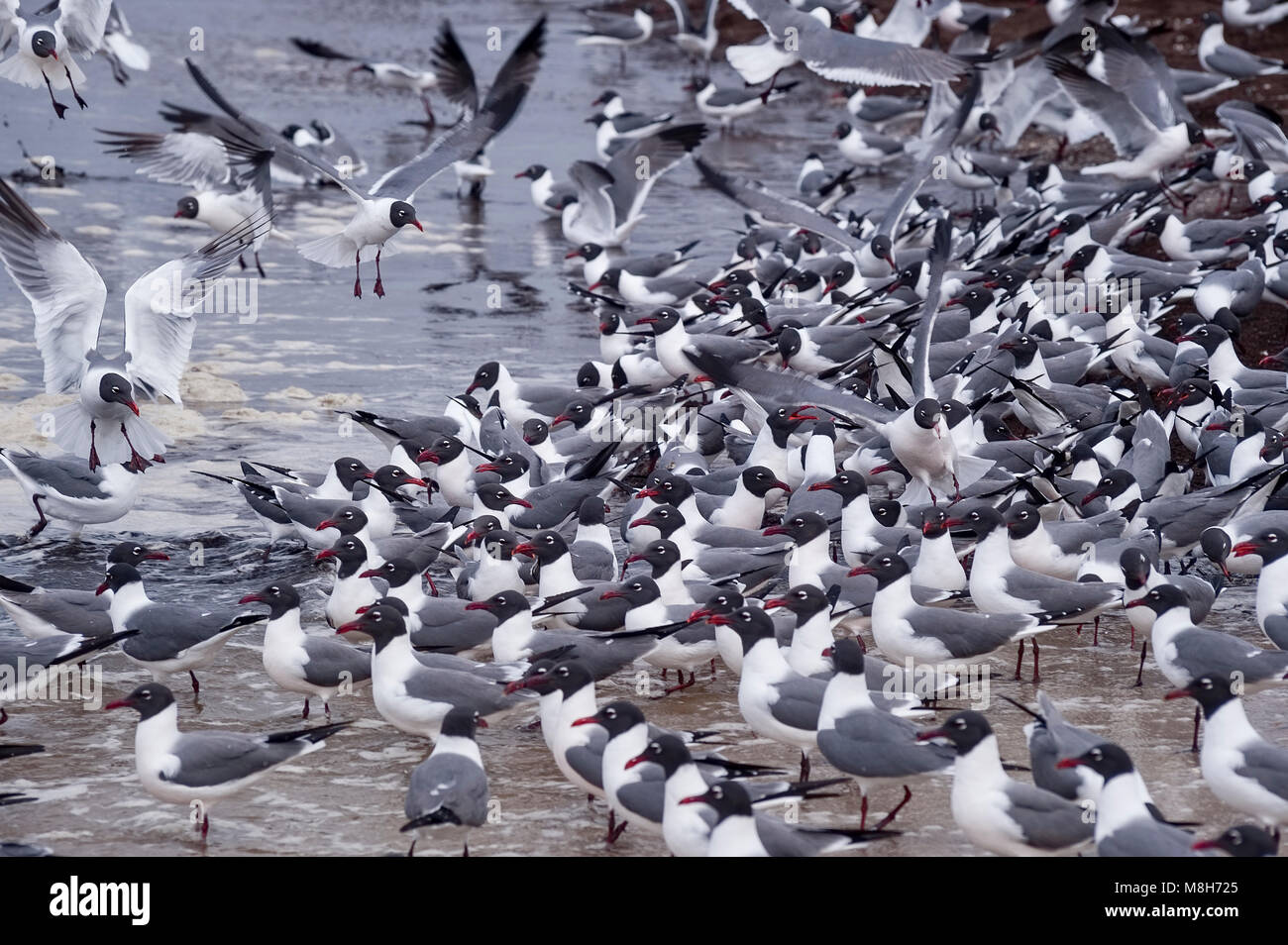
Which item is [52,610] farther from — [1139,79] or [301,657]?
[1139,79]

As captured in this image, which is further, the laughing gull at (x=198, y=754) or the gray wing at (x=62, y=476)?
the gray wing at (x=62, y=476)

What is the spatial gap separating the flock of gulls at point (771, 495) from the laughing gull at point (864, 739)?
1cm

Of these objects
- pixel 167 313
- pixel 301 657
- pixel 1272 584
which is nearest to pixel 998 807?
pixel 1272 584

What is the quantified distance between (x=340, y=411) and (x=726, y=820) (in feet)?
20.9

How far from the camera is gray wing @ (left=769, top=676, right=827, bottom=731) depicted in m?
6.88

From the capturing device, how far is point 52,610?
7.92m

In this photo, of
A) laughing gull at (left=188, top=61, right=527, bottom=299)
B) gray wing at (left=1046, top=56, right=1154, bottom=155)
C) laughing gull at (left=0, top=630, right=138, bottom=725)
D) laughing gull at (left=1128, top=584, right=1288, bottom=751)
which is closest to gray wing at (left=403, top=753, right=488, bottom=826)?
laughing gull at (left=0, top=630, right=138, bottom=725)

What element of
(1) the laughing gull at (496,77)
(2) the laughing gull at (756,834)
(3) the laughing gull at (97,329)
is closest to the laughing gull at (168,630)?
(3) the laughing gull at (97,329)

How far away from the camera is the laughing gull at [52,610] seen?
25.7 ft

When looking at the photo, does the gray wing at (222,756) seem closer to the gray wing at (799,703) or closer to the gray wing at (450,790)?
the gray wing at (450,790)

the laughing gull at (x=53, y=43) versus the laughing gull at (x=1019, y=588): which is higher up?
the laughing gull at (x=53, y=43)

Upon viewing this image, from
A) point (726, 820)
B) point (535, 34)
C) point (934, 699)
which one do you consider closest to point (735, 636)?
point (934, 699)

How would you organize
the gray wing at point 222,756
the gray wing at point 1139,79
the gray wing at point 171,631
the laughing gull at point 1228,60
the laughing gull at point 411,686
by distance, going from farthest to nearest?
the laughing gull at point 1228,60
the gray wing at point 1139,79
the gray wing at point 171,631
the laughing gull at point 411,686
the gray wing at point 222,756

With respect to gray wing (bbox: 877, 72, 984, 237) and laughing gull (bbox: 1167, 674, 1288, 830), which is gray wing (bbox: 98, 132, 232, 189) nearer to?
gray wing (bbox: 877, 72, 984, 237)
